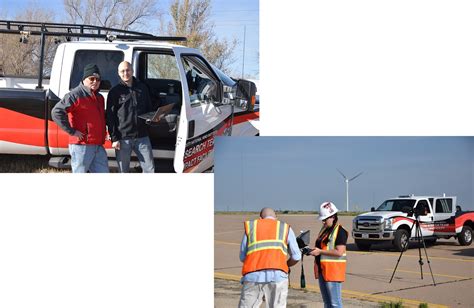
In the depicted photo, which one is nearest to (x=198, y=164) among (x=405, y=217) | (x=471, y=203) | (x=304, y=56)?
(x=304, y=56)

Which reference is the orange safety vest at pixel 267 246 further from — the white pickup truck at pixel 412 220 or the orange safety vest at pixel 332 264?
the white pickup truck at pixel 412 220

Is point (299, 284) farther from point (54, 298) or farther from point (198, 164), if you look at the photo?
point (54, 298)

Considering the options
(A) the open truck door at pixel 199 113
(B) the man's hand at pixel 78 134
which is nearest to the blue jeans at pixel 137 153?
(A) the open truck door at pixel 199 113

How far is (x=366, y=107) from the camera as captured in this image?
25.1 feet

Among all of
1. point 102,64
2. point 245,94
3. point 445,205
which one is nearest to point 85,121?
point 102,64

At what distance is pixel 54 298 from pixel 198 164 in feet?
6.43

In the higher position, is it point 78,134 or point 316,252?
point 78,134

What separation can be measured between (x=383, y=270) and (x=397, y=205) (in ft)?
2.22

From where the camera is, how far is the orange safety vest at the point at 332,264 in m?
6.68

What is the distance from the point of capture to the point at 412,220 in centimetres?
743

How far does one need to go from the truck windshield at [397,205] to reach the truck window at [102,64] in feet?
9.76

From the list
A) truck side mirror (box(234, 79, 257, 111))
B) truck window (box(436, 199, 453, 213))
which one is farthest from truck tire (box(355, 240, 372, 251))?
truck side mirror (box(234, 79, 257, 111))

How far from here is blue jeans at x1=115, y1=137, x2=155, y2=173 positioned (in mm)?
7492

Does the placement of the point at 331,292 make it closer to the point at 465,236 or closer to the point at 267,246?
the point at 267,246
